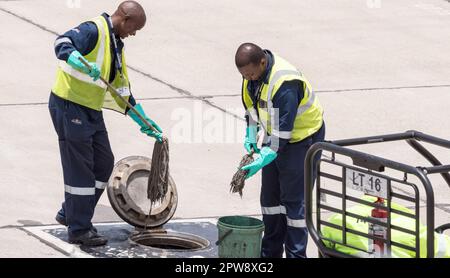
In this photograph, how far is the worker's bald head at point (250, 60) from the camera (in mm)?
9016

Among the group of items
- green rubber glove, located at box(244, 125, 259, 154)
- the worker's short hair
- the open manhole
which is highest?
the worker's short hair

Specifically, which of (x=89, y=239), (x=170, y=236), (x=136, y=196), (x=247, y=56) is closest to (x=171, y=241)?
(x=170, y=236)

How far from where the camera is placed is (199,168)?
11.8m

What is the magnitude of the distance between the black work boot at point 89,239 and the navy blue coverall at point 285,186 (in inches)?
48.7

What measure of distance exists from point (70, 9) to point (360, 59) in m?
3.93

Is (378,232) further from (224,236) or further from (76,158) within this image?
(76,158)

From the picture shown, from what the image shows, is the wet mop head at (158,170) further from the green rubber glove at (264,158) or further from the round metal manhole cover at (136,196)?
the green rubber glove at (264,158)

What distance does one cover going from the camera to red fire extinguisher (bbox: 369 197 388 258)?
7.25 metres

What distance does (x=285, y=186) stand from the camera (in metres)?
9.33

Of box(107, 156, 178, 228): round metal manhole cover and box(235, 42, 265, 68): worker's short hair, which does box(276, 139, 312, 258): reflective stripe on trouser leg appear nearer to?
box(235, 42, 265, 68): worker's short hair

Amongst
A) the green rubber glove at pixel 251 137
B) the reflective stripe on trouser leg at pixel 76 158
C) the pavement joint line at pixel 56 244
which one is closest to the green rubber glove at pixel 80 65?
the reflective stripe on trouser leg at pixel 76 158

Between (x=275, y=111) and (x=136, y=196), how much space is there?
1670 millimetres

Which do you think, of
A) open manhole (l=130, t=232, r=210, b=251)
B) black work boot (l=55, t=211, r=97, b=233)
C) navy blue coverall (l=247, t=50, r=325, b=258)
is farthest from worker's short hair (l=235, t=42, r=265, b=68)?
black work boot (l=55, t=211, r=97, b=233)
